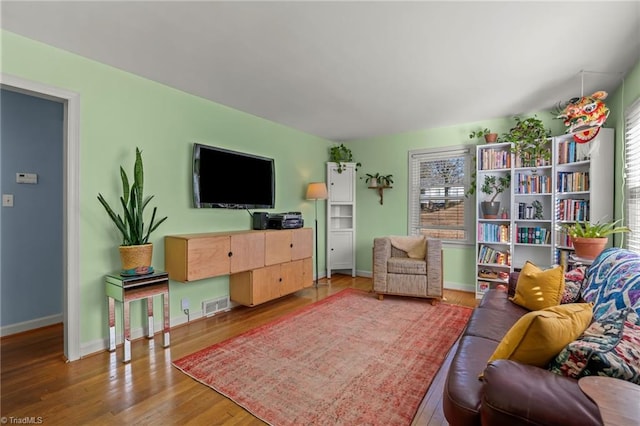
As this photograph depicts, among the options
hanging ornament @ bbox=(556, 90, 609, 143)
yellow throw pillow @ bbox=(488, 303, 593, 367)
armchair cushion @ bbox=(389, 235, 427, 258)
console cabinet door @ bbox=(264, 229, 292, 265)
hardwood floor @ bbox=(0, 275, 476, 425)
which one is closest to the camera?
yellow throw pillow @ bbox=(488, 303, 593, 367)

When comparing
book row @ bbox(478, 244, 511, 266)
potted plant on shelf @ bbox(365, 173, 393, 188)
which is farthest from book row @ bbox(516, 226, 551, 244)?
potted plant on shelf @ bbox(365, 173, 393, 188)

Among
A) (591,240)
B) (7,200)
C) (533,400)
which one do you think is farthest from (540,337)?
(7,200)

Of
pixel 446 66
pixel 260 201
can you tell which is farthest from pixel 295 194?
pixel 446 66

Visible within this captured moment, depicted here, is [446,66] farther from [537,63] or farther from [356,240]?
[356,240]

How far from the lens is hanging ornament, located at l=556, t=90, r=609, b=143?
8.02 ft

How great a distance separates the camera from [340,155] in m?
5.15

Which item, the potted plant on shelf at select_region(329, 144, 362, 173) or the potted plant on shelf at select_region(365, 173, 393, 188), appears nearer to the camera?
the potted plant on shelf at select_region(365, 173, 393, 188)

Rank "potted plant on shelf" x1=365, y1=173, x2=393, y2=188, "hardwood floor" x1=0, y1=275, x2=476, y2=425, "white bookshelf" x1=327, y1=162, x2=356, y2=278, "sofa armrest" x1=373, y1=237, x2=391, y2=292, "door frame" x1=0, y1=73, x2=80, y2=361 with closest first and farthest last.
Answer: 1. "hardwood floor" x1=0, y1=275, x2=476, y2=425
2. "door frame" x1=0, y1=73, x2=80, y2=361
3. "sofa armrest" x1=373, y1=237, x2=391, y2=292
4. "potted plant on shelf" x1=365, y1=173, x2=393, y2=188
5. "white bookshelf" x1=327, y1=162, x2=356, y2=278

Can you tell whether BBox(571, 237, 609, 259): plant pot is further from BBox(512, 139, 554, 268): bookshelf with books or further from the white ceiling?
the white ceiling

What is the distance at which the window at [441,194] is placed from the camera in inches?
171

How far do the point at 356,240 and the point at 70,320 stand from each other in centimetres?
392

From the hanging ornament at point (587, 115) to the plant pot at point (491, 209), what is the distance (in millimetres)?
1326

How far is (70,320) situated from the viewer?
2.29 m

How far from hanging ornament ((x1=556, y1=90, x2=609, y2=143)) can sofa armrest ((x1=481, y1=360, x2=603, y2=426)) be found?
2.42 meters
